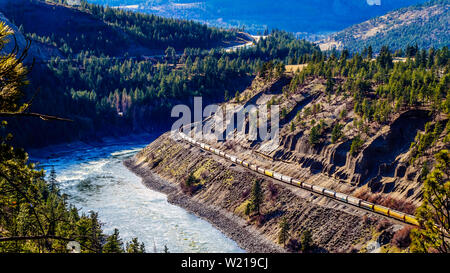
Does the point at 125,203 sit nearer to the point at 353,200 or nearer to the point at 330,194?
the point at 330,194

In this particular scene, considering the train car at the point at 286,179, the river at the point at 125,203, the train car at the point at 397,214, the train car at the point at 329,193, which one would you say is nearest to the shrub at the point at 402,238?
the train car at the point at 397,214

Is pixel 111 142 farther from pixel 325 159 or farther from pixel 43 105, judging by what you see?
pixel 325 159

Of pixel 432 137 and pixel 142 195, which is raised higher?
pixel 432 137

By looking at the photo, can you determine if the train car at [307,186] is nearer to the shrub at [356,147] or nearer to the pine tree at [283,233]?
the shrub at [356,147]

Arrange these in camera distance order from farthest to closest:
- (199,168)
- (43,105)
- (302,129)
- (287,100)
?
(43,105), (287,100), (199,168), (302,129)

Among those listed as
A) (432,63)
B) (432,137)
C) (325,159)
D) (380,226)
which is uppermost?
(432,63)

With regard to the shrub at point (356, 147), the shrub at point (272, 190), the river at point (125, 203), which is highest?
the shrub at point (356, 147)

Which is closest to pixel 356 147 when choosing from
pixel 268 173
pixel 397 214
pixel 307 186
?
pixel 307 186

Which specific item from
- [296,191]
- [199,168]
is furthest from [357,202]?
[199,168]
